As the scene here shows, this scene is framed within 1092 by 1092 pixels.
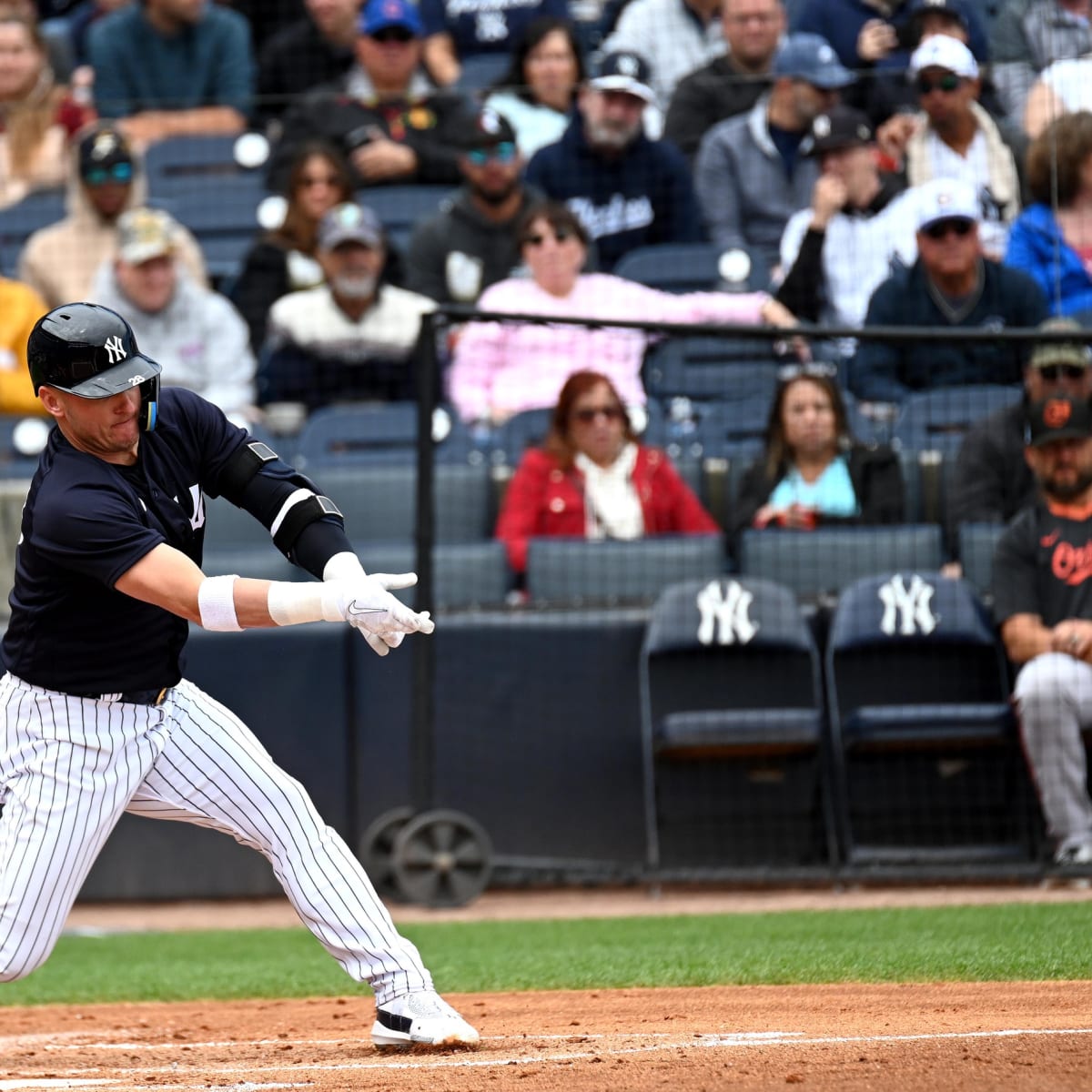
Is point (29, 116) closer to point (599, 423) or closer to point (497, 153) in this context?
point (497, 153)

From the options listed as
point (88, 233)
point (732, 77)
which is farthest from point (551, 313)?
point (88, 233)

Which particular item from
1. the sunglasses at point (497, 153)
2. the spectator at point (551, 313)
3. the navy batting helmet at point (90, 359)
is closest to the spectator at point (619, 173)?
the sunglasses at point (497, 153)

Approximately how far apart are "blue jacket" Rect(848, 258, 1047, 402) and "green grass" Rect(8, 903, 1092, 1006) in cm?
249

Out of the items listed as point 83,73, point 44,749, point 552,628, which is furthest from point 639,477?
point 83,73

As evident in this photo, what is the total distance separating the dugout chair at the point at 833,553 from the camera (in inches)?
297

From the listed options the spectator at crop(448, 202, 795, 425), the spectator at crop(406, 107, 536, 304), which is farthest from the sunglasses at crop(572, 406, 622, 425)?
the spectator at crop(406, 107, 536, 304)

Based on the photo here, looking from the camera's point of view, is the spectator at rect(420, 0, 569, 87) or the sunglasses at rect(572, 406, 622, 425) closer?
the sunglasses at rect(572, 406, 622, 425)

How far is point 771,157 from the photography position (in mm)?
9219

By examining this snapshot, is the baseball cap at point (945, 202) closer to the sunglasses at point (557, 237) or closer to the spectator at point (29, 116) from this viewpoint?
the sunglasses at point (557, 237)

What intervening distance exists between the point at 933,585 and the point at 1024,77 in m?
3.01

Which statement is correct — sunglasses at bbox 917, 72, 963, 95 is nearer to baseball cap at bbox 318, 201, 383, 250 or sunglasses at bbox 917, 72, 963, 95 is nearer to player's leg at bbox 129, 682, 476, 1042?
baseball cap at bbox 318, 201, 383, 250

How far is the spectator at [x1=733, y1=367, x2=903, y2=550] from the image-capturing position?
761 centimetres

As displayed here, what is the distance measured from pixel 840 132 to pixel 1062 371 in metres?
1.89

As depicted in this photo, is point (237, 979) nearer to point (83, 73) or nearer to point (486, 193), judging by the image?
point (486, 193)
